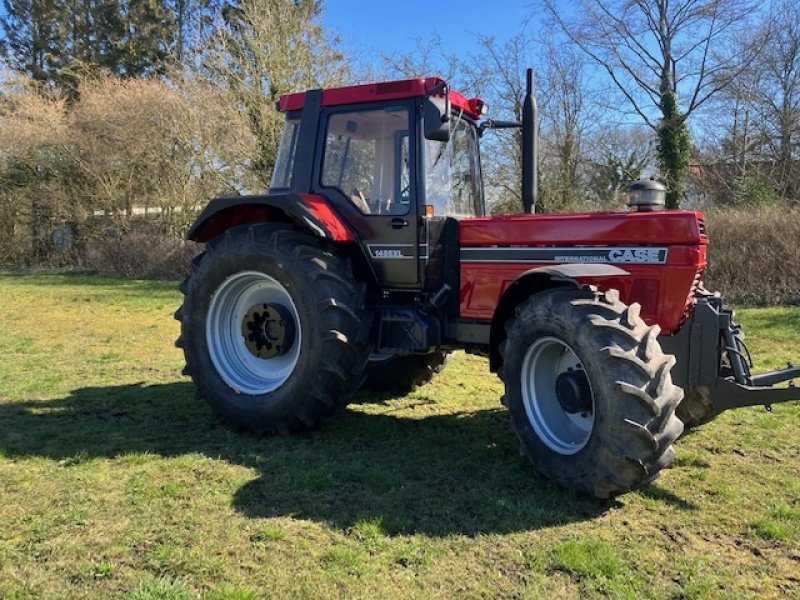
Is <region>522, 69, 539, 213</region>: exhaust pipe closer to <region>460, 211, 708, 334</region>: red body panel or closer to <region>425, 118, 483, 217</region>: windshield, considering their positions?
<region>460, 211, 708, 334</region>: red body panel

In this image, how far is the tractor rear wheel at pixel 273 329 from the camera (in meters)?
4.73

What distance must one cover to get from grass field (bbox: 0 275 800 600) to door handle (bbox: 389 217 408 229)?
150 centimetres

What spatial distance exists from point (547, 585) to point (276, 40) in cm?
1834

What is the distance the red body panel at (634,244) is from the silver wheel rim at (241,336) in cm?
→ 168

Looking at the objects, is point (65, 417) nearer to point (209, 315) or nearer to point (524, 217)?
point (209, 315)

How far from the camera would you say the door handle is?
16.3ft

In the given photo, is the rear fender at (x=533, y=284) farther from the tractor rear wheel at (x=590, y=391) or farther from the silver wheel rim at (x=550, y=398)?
the silver wheel rim at (x=550, y=398)

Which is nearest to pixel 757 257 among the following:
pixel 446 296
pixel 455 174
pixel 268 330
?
pixel 455 174

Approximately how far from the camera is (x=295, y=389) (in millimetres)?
4793

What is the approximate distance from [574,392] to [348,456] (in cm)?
155

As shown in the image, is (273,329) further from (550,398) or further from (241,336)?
(550,398)

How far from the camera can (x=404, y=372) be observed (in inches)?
244

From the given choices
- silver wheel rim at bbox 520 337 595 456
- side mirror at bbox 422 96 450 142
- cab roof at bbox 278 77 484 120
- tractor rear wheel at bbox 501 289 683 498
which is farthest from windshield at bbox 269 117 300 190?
silver wheel rim at bbox 520 337 595 456

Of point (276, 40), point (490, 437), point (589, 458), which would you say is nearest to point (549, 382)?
point (589, 458)
